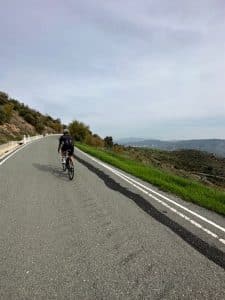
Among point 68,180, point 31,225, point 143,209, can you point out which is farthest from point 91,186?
point 31,225

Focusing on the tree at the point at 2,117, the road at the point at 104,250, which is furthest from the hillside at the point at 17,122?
the road at the point at 104,250

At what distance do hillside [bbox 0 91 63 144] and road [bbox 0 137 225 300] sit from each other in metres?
47.4

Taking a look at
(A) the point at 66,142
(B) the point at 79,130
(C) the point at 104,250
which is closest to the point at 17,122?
(B) the point at 79,130

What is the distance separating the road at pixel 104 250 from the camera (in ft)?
16.9

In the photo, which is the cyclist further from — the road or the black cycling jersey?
the road

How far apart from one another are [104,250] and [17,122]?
8461 centimetres

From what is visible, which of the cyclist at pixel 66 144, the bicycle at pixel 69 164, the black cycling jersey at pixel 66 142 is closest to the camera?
the bicycle at pixel 69 164

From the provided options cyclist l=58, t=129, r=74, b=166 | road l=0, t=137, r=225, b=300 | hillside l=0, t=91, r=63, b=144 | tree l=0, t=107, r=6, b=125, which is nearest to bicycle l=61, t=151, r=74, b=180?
cyclist l=58, t=129, r=74, b=166

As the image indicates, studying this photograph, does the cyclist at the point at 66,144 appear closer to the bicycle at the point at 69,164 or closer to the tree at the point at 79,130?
the bicycle at the point at 69,164

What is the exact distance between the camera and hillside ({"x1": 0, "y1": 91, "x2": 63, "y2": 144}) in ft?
233

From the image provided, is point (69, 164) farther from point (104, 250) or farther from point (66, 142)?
point (104, 250)

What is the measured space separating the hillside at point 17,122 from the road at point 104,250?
47.4 meters

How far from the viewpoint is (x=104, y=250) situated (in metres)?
6.68

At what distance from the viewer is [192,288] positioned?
17.1ft
